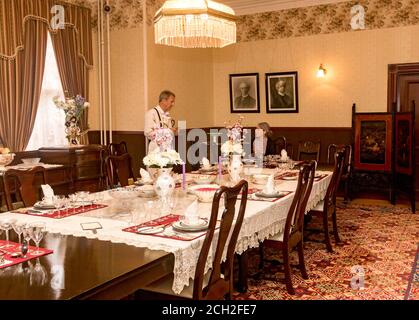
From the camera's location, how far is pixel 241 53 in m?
8.84

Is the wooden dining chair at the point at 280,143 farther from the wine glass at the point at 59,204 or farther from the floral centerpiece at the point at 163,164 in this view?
the wine glass at the point at 59,204

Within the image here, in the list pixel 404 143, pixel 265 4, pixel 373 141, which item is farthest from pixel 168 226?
pixel 265 4

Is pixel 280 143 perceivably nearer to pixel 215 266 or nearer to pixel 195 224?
pixel 195 224

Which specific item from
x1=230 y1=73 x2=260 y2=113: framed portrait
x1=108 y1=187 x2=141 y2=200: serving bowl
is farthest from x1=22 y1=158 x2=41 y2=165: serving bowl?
x1=230 y1=73 x2=260 y2=113: framed portrait

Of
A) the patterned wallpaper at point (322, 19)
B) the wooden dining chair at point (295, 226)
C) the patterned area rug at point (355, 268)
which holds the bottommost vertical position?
the patterned area rug at point (355, 268)

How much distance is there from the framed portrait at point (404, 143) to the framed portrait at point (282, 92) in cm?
190

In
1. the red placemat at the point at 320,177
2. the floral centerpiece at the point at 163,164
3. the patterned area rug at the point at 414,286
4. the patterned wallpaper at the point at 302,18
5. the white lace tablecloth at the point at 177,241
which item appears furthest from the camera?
the patterned wallpaper at the point at 302,18

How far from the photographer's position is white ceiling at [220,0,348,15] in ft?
26.4

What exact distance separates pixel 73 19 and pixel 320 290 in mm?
5316

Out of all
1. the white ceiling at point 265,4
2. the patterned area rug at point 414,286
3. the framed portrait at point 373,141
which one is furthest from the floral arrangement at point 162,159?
the white ceiling at point 265,4

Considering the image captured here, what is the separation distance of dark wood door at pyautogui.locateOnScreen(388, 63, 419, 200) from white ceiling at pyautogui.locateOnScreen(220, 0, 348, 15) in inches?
62.4

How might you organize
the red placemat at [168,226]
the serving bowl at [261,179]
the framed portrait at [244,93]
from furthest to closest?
the framed portrait at [244,93] < the serving bowl at [261,179] < the red placemat at [168,226]

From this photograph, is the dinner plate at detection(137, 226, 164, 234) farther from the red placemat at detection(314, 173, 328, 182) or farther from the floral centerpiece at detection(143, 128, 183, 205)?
the red placemat at detection(314, 173, 328, 182)

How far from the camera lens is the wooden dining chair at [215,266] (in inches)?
95.9
